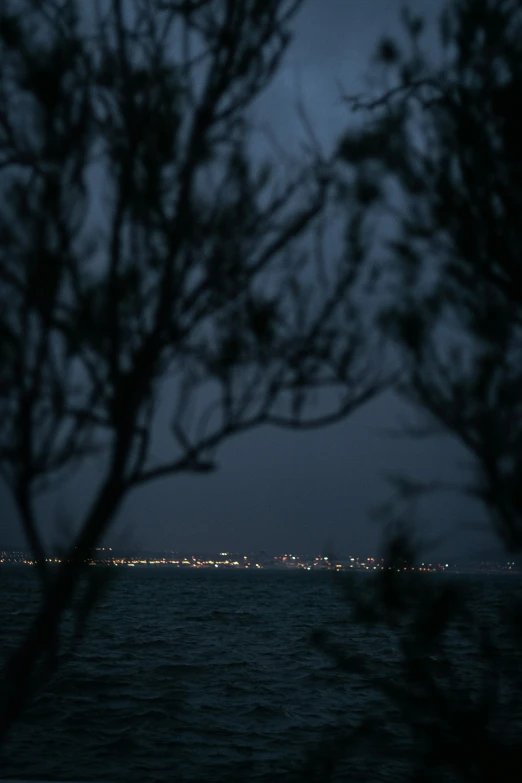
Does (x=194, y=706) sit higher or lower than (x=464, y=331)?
lower

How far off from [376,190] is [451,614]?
4.69 ft

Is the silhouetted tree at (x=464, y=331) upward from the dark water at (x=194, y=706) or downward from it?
upward

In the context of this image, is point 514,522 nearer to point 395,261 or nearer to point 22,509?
point 395,261

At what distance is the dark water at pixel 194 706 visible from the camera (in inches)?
368

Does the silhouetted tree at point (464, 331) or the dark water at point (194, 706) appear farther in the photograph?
the dark water at point (194, 706)

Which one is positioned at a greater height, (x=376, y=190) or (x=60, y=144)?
(x=60, y=144)

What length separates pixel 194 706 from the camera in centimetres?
1366

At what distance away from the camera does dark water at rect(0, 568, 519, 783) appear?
934cm

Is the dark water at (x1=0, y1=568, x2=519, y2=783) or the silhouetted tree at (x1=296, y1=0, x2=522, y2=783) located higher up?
the silhouetted tree at (x1=296, y1=0, x2=522, y2=783)

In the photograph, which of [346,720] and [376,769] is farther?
[346,720]

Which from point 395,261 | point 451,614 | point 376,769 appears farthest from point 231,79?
point 376,769

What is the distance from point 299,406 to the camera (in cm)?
238

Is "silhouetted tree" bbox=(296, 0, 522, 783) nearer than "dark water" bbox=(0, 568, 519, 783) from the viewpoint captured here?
Yes

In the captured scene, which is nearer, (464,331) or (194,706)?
(464,331)
